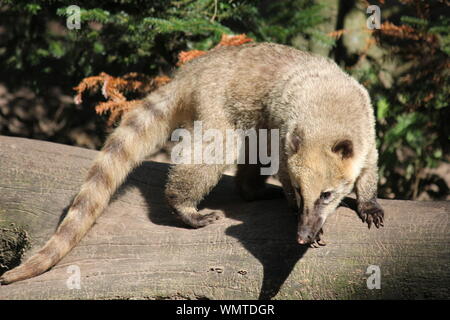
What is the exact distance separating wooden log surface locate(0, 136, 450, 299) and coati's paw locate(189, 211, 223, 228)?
76mm

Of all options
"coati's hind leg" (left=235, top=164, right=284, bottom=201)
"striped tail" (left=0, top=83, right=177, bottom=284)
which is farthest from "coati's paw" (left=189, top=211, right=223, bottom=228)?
"striped tail" (left=0, top=83, right=177, bottom=284)

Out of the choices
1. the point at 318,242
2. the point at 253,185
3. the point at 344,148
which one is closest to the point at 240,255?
the point at 318,242

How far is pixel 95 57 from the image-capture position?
6.68 metres

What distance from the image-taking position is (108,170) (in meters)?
4.41

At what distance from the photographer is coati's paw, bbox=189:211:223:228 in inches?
167

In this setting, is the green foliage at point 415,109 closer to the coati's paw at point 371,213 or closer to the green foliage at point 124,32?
the green foliage at point 124,32

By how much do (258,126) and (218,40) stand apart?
1.61 m

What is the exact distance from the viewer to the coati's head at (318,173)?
354 cm

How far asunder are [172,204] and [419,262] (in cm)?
187

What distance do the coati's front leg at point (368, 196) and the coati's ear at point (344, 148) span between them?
42 centimetres

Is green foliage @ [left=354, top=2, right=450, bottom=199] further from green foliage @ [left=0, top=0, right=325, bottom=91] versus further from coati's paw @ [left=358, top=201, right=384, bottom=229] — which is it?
coati's paw @ [left=358, top=201, right=384, bottom=229]

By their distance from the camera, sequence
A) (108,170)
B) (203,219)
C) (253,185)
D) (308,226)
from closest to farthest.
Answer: (308,226), (203,219), (108,170), (253,185)

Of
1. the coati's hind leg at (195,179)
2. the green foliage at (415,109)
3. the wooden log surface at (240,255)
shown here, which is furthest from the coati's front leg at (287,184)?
the green foliage at (415,109)

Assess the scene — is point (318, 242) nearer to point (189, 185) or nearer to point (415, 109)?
point (189, 185)
